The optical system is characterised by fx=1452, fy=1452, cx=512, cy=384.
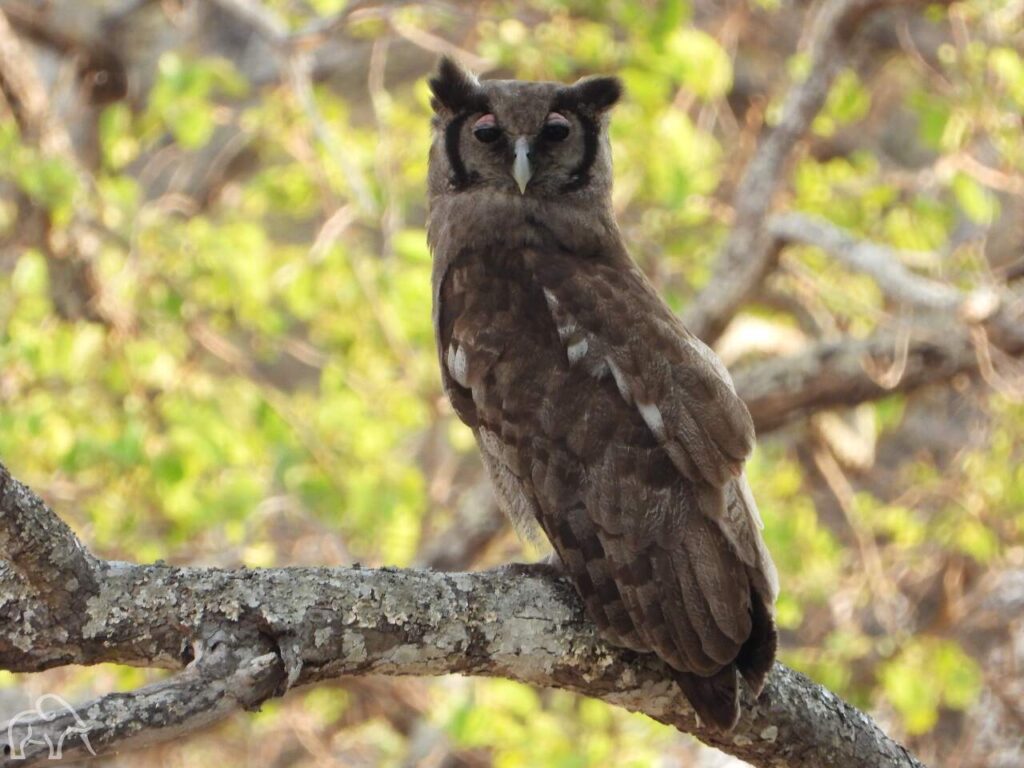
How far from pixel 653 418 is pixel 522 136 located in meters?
1.03

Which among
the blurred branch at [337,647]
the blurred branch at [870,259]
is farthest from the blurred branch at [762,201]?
the blurred branch at [337,647]

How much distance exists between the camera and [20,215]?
632 cm

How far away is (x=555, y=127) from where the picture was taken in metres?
3.87

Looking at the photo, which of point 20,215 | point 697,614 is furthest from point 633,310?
point 20,215

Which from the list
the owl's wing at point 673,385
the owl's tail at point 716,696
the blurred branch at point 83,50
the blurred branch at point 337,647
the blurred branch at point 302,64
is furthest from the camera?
the blurred branch at point 83,50

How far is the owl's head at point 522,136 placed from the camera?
3.84 metres

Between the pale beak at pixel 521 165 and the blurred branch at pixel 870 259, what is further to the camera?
the blurred branch at pixel 870 259

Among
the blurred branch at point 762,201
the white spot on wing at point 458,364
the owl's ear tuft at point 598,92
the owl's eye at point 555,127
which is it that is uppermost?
the blurred branch at point 762,201

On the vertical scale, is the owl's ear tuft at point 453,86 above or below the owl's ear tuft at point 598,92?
above

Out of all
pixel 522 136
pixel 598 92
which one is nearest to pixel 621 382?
pixel 522 136

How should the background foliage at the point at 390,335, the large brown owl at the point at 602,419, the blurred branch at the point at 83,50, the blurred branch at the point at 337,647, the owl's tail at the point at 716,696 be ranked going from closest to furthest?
the blurred branch at the point at 337,647, the owl's tail at the point at 716,696, the large brown owl at the point at 602,419, the background foliage at the point at 390,335, the blurred branch at the point at 83,50

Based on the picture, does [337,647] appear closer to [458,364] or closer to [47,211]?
[458,364]

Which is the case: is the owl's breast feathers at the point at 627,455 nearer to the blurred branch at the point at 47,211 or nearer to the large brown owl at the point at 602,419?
the large brown owl at the point at 602,419

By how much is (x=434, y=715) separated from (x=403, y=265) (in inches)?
71.7
